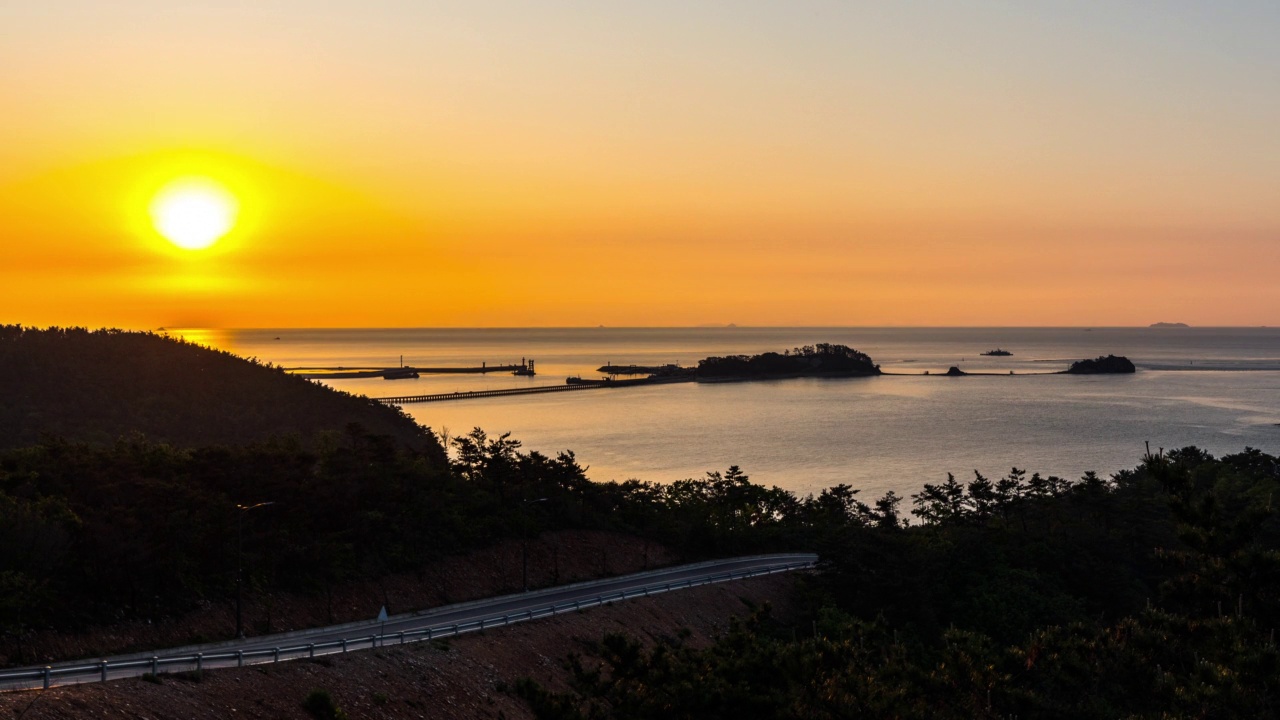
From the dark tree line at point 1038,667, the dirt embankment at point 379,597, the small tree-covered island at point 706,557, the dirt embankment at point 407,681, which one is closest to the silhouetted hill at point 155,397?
the small tree-covered island at point 706,557

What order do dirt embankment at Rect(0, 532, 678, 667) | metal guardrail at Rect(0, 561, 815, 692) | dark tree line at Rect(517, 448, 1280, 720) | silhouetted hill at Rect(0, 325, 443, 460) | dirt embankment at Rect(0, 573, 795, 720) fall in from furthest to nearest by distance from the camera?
1. silhouetted hill at Rect(0, 325, 443, 460)
2. dirt embankment at Rect(0, 532, 678, 667)
3. metal guardrail at Rect(0, 561, 815, 692)
4. dirt embankment at Rect(0, 573, 795, 720)
5. dark tree line at Rect(517, 448, 1280, 720)

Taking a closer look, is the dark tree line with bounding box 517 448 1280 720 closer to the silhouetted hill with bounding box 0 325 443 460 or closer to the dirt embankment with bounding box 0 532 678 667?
the dirt embankment with bounding box 0 532 678 667

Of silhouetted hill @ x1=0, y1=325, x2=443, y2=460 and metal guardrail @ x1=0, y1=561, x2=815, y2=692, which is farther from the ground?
silhouetted hill @ x1=0, y1=325, x2=443, y2=460

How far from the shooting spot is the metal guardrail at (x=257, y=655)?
31125 mm

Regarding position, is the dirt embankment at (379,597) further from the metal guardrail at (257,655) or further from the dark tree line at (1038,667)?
the dark tree line at (1038,667)

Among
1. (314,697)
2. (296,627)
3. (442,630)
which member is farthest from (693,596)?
(314,697)

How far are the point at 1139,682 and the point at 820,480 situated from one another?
76.8 metres

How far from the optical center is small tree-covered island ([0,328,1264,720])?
3116 centimetres

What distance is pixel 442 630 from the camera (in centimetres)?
4309

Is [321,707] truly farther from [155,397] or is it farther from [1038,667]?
[155,397]

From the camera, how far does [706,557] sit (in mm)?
68000

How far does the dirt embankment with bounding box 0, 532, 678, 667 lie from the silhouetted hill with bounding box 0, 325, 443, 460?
27.8 metres

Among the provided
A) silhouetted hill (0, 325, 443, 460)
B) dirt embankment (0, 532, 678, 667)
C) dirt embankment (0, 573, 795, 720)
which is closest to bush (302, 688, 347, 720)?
dirt embankment (0, 573, 795, 720)

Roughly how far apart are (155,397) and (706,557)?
56483mm
